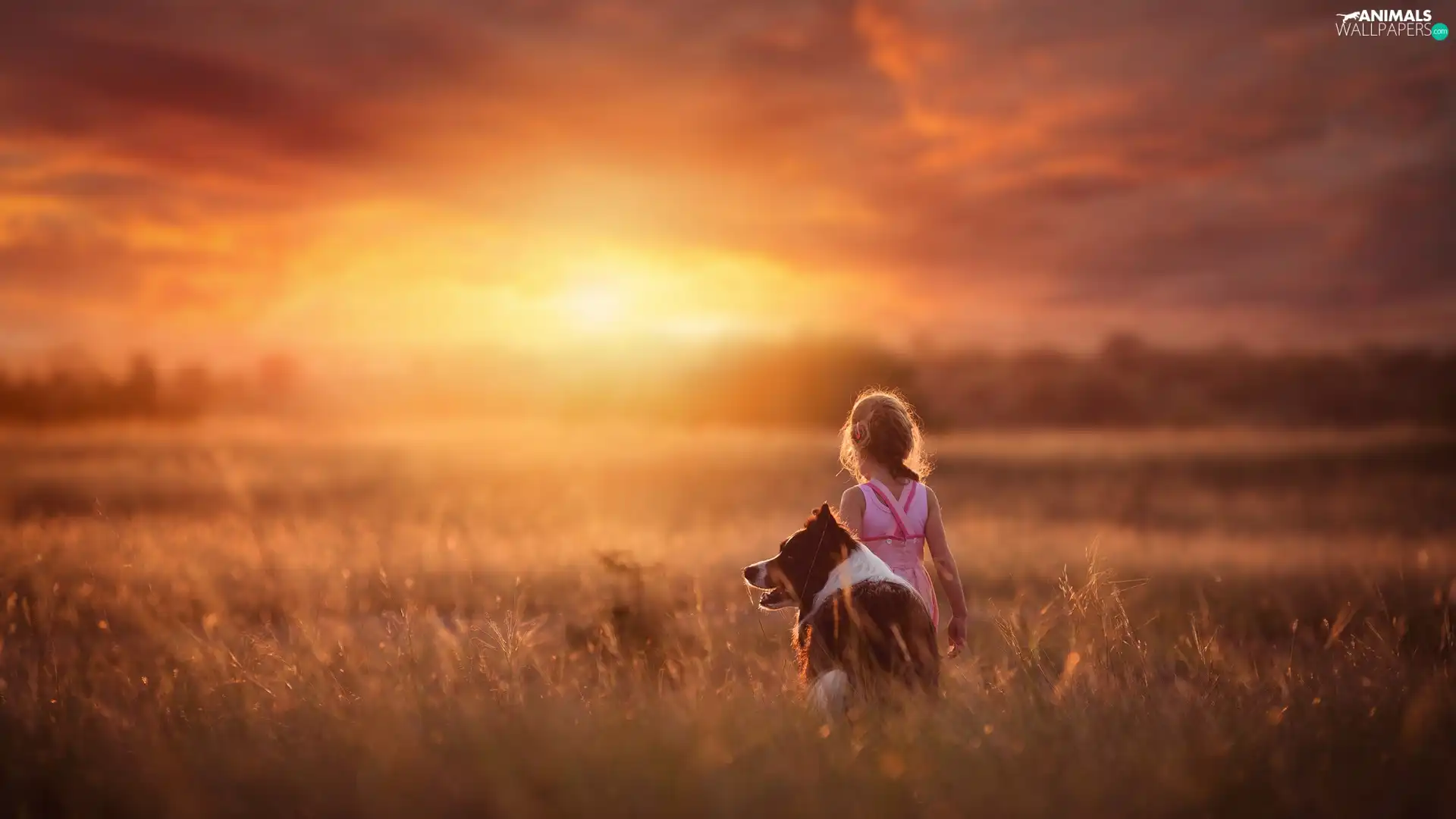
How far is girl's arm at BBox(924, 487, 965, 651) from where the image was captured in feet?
19.6

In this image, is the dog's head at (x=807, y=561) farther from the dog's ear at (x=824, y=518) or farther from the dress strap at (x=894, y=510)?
the dress strap at (x=894, y=510)

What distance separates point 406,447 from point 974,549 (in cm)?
3843

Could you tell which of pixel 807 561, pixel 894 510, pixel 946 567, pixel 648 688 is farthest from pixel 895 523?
pixel 648 688

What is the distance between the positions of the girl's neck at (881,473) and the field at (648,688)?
113 centimetres

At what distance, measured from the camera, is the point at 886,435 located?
605 cm

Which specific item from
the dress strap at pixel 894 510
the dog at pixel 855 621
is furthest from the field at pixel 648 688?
the dress strap at pixel 894 510

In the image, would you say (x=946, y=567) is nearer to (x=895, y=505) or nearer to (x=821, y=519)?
(x=895, y=505)

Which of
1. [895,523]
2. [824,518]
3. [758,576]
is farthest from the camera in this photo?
[895,523]

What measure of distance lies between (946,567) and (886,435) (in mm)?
867

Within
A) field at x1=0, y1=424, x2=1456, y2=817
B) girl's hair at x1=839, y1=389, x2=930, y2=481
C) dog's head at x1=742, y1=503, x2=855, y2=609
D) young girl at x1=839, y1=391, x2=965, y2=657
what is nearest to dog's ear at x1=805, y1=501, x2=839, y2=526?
dog's head at x1=742, y1=503, x2=855, y2=609

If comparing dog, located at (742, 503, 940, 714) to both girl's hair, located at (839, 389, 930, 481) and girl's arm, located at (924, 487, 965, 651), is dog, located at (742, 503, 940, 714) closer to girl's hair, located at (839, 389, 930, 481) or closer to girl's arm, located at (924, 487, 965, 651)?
girl's arm, located at (924, 487, 965, 651)

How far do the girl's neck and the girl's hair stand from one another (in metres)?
0.02

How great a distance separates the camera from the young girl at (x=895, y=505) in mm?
6023

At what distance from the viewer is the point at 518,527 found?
2016 cm
